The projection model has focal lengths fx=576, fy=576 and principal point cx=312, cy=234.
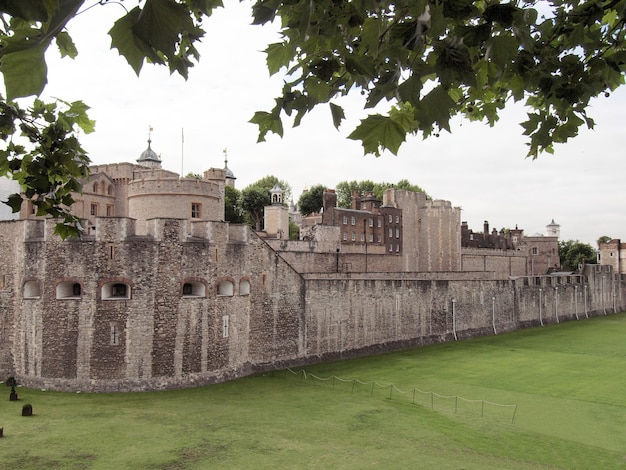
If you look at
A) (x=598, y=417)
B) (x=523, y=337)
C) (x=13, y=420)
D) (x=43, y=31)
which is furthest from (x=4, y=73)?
(x=523, y=337)

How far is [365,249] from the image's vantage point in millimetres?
49406

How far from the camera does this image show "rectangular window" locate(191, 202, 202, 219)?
2542cm

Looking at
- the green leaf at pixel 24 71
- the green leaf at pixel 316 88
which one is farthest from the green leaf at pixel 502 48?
the green leaf at pixel 24 71

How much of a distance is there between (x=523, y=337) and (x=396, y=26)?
124ft

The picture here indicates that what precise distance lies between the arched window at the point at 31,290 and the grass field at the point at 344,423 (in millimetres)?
3464

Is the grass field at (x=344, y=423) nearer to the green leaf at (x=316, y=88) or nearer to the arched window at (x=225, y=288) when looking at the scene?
the arched window at (x=225, y=288)

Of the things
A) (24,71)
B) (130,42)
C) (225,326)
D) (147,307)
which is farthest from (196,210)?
(130,42)

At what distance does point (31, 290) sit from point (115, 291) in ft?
10.9

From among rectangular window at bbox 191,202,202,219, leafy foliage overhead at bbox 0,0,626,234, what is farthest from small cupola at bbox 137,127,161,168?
leafy foliage overhead at bbox 0,0,626,234

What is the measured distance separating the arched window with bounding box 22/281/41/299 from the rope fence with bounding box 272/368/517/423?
9814mm

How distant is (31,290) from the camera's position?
21938 millimetres

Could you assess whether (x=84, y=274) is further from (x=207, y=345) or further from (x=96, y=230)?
(x=207, y=345)

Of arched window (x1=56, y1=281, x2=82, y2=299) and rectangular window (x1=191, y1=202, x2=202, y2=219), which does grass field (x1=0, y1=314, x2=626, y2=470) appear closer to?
arched window (x1=56, y1=281, x2=82, y2=299)

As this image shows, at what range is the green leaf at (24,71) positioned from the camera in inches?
96.6
